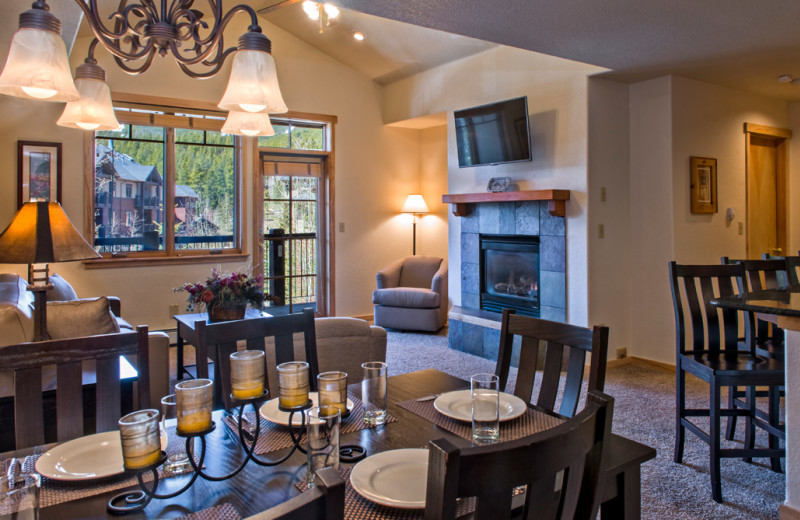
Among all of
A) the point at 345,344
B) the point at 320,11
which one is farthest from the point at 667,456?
the point at 320,11

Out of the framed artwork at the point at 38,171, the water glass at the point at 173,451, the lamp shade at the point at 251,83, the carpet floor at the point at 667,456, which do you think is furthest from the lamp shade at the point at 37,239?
the framed artwork at the point at 38,171

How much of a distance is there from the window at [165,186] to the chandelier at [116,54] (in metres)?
3.43

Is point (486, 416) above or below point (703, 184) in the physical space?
below

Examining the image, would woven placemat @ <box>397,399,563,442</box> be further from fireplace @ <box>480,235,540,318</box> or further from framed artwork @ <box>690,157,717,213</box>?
framed artwork @ <box>690,157,717,213</box>

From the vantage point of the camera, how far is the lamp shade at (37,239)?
2.21 meters

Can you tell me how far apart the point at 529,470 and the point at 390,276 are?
561 centimetres

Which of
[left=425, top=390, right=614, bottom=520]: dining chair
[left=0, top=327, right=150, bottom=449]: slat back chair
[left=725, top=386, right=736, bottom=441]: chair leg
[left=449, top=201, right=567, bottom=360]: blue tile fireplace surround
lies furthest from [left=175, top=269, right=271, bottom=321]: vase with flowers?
[left=425, top=390, right=614, bottom=520]: dining chair

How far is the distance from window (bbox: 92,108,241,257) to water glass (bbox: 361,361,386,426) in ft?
15.4

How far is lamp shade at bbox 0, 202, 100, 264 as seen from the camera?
2207mm

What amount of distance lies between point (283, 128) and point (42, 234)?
427 centimetres

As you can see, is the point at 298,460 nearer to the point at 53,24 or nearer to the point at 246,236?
the point at 53,24

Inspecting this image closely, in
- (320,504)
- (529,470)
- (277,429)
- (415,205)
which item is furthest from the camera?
(415,205)

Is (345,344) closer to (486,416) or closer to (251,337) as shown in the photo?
(251,337)

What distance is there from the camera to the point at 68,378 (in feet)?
4.78
